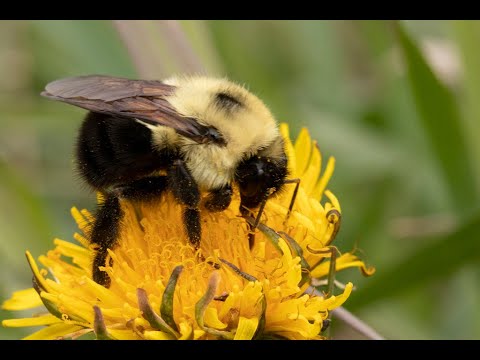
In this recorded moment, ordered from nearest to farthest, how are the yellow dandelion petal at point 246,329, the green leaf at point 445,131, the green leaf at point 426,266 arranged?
1. the yellow dandelion petal at point 246,329
2. the green leaf at point 426,266
3. the green leaf at point 445,131

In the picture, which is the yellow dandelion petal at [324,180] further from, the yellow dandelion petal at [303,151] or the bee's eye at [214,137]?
the bee's eye at [214,137]

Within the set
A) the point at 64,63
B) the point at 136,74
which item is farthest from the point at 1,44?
the point at 136,74

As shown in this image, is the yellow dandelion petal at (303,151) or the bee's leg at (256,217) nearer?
the bee's leg at (256,217)

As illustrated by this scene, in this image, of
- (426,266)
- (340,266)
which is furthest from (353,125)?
(340,266)

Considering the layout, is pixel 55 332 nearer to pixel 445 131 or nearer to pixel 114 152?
pixel 114 152

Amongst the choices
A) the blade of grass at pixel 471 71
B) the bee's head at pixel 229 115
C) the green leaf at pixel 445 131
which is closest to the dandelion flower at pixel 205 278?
the bee's head at pixel 229 115

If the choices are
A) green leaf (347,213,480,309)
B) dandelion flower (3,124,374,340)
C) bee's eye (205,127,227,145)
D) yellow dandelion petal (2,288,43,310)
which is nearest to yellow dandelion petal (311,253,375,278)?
dandelion flower (3,124,374,340)
